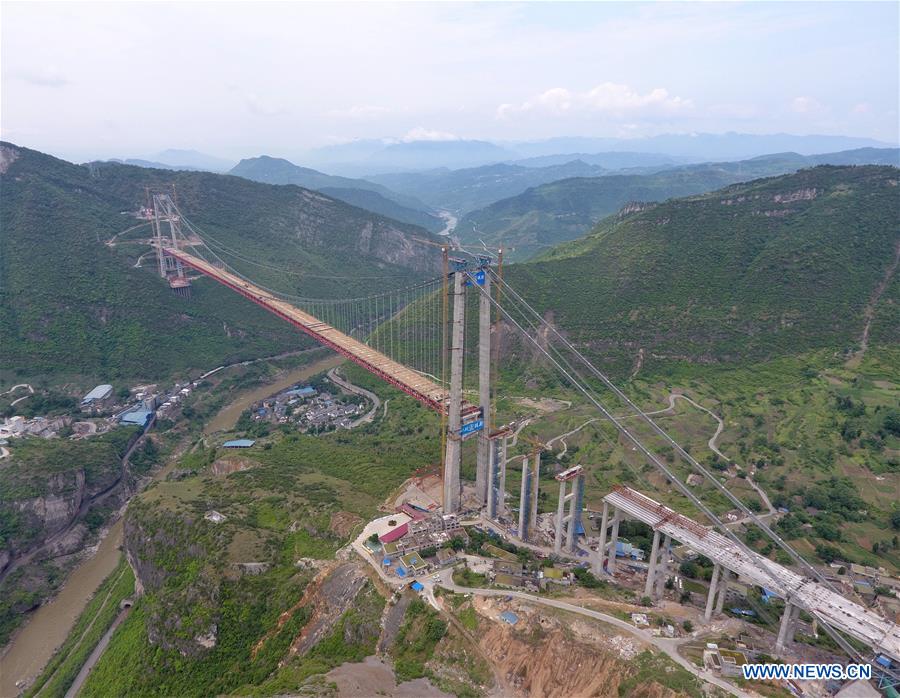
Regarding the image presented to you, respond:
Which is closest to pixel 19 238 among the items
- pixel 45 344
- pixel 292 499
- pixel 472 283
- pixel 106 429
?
pixel 45 344

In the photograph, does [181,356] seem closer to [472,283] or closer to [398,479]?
[398,479]

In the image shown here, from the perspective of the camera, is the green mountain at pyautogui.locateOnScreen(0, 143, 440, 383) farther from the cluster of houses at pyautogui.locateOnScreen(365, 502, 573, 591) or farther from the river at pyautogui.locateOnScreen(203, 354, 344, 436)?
the cluster of houses at pyautogui.locateOnScreen(365, 502, 573, 591)

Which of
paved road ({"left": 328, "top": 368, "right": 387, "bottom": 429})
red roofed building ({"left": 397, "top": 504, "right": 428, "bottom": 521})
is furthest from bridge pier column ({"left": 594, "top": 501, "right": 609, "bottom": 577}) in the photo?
paved road ({"left": 328, "top": 368, "right": 387, "bottom": 429})

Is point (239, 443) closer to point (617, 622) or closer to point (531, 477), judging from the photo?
point (531, 477)

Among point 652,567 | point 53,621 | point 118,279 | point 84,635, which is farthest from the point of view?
point 118,279

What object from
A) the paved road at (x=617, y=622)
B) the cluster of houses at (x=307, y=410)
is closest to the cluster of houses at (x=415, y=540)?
the paved road at (x=617, y=622)

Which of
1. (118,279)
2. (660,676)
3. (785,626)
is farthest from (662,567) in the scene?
(118,279)
